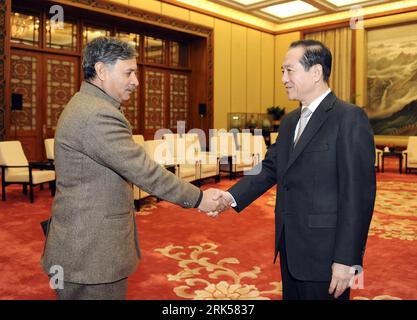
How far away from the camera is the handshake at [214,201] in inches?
85.3

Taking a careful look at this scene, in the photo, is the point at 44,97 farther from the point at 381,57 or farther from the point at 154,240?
the point at 381,57

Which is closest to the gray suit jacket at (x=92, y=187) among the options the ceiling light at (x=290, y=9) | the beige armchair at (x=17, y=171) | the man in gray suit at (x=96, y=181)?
the man in gray suit at (x=96, y=181)

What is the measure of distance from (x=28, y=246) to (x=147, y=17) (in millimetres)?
7633

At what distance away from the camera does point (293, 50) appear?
6.16 feet

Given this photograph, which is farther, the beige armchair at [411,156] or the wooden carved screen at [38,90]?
the beige armchair at [411,156]

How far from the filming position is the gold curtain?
13.7 meters

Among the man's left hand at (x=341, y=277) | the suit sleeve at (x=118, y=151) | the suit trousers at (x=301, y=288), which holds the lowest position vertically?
the suit trousers at (x=301, y=288)

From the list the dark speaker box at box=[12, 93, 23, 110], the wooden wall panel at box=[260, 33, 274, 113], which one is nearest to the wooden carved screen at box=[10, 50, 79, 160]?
the dark speaker box at box=[12, 93, 23, 110]

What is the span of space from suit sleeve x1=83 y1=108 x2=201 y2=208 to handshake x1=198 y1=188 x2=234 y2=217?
345mm

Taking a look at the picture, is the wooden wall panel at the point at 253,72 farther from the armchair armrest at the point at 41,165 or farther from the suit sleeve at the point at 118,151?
the suit sleeve at the point at 118,151

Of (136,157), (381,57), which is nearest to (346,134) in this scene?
(136,157)

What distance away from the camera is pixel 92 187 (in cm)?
171

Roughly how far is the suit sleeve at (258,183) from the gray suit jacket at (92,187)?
0.76 metres

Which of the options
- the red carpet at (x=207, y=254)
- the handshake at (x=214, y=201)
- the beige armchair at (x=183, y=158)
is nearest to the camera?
the handshake at (x=214, y=201)
